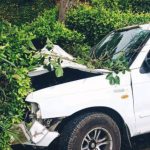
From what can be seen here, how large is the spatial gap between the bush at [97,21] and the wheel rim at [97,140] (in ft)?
17.3

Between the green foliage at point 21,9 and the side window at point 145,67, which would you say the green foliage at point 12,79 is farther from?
the green foliage at point 21,9

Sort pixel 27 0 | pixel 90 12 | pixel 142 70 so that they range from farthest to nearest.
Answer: pixel 27 0 → pixel 90 12 → pixel 142 70

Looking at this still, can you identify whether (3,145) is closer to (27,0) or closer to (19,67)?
(19,67)

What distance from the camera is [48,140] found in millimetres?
5668

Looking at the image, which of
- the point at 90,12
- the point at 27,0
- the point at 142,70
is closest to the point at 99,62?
the point at 142,70

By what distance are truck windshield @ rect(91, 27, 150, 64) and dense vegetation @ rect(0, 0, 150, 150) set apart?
31cm

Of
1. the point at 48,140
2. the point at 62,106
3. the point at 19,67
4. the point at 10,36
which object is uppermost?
the point at 10,36

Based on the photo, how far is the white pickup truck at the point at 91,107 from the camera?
18.7 ft

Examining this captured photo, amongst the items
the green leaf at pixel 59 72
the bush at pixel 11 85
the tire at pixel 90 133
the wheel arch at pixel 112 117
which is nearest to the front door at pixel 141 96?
the wheel arch at pixel 112 117

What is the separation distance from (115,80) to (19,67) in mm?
1232

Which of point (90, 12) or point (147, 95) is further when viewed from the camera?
point (90, 12)

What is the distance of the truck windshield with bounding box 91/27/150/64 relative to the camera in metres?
6.63

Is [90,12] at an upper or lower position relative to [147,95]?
upper

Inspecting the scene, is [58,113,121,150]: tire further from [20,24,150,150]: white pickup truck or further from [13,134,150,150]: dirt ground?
[13,134,150,150]: dirt ground
